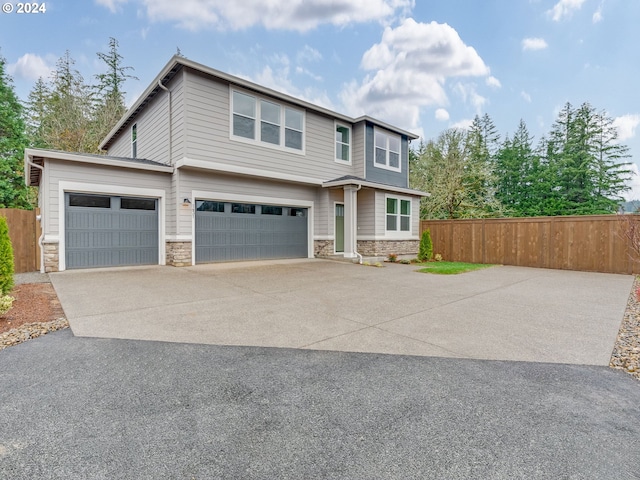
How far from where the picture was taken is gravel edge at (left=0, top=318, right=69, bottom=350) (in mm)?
3727

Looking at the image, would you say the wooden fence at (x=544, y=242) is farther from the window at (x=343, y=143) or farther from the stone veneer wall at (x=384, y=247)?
the window at (x=343, y=143)

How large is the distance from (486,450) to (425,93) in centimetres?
2060

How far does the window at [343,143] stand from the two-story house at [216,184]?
0.06 metres

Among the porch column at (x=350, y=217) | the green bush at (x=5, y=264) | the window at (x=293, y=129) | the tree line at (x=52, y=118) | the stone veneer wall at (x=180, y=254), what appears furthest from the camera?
the tree line at (x=52, y=118)

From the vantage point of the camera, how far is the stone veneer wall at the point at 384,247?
44.6 ft

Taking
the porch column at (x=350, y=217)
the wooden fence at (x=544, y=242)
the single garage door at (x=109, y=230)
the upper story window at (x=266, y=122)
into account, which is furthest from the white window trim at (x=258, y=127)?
the wooden fence at (x=544, y=242)

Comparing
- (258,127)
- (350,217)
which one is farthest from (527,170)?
(258,127)

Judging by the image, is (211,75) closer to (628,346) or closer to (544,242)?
(628,346)

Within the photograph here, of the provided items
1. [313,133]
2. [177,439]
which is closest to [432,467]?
[177,439]

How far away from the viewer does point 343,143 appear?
1403cm

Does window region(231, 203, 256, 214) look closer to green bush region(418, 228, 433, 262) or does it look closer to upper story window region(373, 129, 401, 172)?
upper story window region(373, 129, 401, 172)

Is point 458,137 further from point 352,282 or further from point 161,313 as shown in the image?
point 161,313

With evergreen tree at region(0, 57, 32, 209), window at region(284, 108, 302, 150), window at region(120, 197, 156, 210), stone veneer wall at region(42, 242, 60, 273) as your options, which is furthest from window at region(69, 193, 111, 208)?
evergreen tree at region(0, 57, 32, 209)

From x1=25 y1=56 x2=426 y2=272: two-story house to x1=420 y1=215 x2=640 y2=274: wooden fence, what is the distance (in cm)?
244
